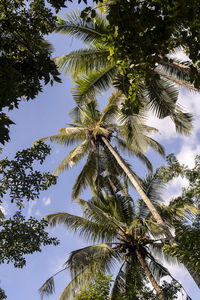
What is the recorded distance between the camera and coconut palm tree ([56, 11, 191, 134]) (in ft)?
31.6

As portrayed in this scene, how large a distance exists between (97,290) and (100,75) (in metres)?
8.10

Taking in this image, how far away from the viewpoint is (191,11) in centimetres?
263

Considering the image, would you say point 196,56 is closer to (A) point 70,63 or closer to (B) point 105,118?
(A) point 70,63

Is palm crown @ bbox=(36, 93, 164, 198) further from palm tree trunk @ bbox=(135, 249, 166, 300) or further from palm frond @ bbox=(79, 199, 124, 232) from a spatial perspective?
palm tree trunk @ bbox=(135, 249, 166, 300)

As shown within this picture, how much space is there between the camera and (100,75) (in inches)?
413

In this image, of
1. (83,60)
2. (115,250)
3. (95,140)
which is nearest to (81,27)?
(83,60)

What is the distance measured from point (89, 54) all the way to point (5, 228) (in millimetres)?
7636

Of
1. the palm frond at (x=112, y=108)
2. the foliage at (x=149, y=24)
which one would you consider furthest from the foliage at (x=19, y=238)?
the palm frond at (x=112, y=108)

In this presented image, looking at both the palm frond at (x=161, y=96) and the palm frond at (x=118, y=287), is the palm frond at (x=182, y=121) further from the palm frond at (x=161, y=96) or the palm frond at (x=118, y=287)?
the palm frond at (x=118, y=287)

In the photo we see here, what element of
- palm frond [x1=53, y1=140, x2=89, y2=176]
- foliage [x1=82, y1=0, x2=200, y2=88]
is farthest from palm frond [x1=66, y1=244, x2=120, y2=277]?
foliage [x1=82, y1=0, x2=200, y2=88]

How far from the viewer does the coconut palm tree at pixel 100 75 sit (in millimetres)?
9633

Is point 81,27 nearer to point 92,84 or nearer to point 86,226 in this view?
point 92,84

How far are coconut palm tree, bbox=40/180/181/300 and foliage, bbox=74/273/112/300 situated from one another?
1.19 feet

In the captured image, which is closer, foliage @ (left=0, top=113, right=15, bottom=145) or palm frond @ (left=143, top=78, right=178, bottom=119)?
foliage @ (left=0, top=113, right=15, bottom=145)
